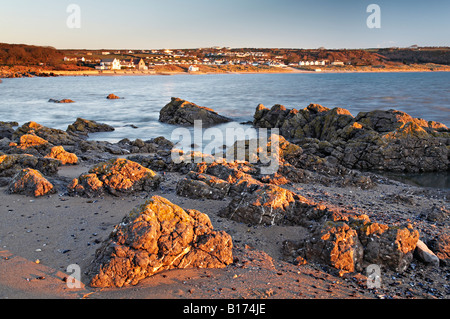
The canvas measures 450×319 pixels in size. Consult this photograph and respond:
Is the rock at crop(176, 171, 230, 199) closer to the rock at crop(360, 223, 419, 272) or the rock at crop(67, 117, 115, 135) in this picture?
the rock at crop(360, 223, 419, 272)

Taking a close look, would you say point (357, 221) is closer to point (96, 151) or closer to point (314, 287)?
point (314, 287)

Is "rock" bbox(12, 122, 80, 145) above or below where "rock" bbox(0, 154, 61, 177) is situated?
above

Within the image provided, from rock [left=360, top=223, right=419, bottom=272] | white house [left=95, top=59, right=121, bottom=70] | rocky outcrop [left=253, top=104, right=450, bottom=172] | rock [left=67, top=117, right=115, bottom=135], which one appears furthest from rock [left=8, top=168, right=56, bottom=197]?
white house [left=95, top=59, right=121, bottom=70]

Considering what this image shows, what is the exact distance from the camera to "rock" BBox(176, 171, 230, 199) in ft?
30.3

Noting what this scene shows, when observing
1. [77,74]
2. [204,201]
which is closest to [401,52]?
[77,74]

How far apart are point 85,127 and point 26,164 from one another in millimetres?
16669

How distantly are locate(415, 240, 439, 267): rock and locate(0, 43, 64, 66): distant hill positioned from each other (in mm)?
144898

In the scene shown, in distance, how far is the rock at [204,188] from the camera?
30.3 ft

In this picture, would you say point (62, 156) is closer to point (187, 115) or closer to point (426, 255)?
point (426, 255)

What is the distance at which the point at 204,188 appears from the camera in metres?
9.32

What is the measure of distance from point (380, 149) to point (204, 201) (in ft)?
37.0

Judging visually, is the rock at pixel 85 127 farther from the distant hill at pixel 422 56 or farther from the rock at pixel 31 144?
the distant hill at pixel 422 56

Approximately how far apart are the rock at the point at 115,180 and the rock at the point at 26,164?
2163 millimetres
